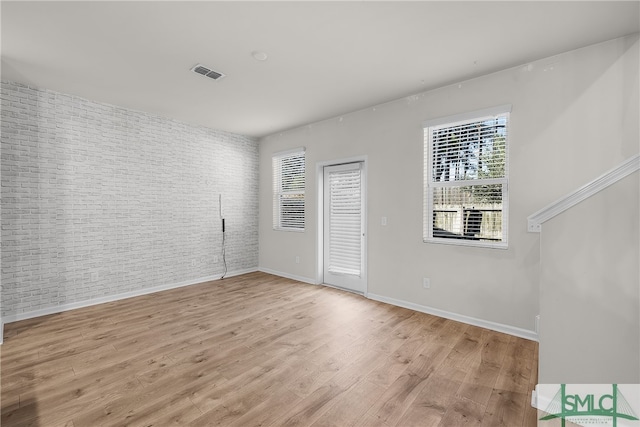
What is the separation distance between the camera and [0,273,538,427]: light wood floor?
6.13 feet

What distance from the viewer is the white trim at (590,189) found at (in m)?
1.61

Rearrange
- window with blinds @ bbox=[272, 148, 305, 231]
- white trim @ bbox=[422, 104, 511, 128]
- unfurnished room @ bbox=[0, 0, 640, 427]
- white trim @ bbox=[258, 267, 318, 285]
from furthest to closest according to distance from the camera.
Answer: window with blinds @ bbox=[272, 148, 305, 231]
white trim @ bbox=[258, 267, 318, 285]
white trim @ bbox=[422, 104, 511, 128]
unfurnished room @ bbox=[0, 0, 640, 427]

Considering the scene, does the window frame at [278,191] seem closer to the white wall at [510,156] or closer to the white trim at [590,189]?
the white wall at [510,156]

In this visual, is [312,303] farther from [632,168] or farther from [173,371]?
[632,168]

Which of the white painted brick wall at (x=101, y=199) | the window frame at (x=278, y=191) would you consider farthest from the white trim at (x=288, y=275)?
the window frame at (x=278, y=191)

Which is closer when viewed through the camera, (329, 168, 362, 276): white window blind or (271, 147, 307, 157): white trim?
(329, 168, 362, 276): white window blind

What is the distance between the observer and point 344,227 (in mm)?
4758

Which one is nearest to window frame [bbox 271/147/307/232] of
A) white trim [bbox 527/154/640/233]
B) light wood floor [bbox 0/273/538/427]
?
light wood floor [bbox 0/273/538/427]

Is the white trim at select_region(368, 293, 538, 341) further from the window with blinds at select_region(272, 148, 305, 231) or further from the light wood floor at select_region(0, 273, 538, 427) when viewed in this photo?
the window with blinds at select_region(272, 148, 305, 231)

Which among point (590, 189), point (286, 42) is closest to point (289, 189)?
point (286, 42)

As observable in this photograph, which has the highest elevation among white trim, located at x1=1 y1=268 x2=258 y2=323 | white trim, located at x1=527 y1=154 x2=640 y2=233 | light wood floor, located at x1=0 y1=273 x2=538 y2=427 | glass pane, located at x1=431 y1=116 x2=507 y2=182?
glass pane, located at x1=431 y1=116 x2=507 y2=182

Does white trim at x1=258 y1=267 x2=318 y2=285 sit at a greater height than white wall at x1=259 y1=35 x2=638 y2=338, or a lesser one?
lesser

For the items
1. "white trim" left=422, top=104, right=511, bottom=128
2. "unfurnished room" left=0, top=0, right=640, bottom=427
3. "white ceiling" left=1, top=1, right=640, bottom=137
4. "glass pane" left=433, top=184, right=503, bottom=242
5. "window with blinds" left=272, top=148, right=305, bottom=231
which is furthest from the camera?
"window with blinds" left=272, top=148, right=305, bottom=231

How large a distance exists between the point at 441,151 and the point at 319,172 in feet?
6.87
